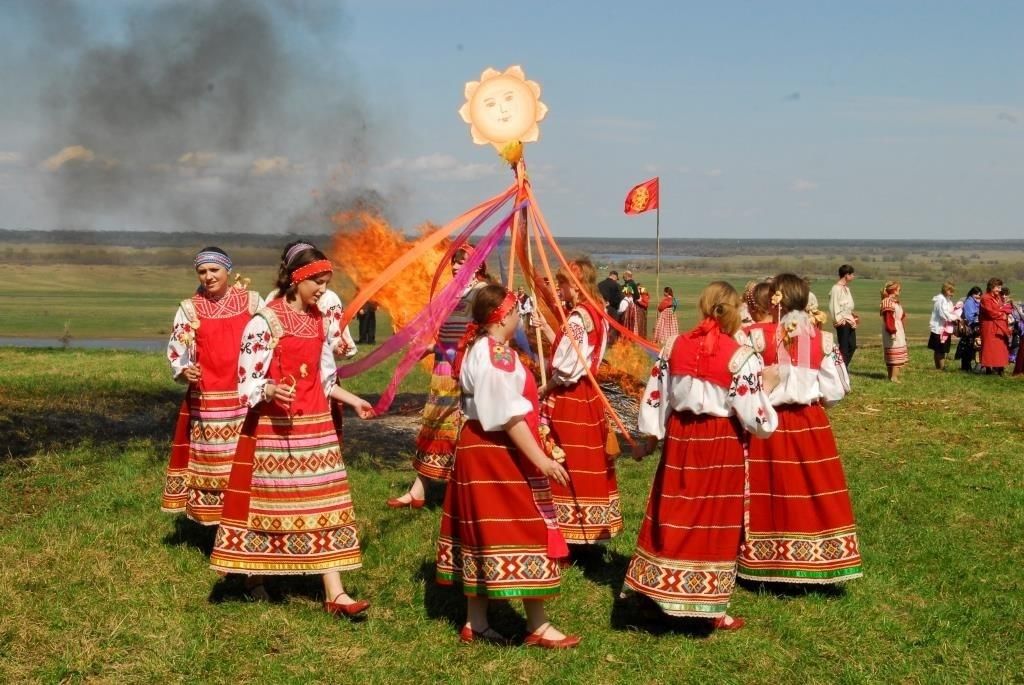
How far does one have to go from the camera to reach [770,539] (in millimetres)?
7008

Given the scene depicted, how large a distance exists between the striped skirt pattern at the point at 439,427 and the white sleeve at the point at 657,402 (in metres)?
2.85

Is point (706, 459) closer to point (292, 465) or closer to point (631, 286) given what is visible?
point (292, 465)

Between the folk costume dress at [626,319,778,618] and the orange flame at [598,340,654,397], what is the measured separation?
30.3 feet

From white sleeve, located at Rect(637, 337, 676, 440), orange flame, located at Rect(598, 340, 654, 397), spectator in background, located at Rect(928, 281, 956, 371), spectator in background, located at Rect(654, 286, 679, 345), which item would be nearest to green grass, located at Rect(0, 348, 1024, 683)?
white sleeve, located at Rect(637, 337, 676, 440)

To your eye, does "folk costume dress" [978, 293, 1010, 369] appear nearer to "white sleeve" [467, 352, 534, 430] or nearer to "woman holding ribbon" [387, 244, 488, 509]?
"woman holding ribbon" [387, 244, 488, 509]

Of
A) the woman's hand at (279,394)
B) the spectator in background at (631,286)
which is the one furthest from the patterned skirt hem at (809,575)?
the spectator in background at (631,286)

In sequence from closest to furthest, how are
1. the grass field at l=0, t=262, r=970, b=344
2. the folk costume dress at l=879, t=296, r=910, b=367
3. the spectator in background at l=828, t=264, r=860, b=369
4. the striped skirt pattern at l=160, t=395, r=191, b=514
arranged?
the striped skirt pattern at l=160, t=395, r=191, b=514 → the spectator in background at l=828, t=264, r=860, b=369 → the folk costume dress at l=879, t=296, r=910, b=367 → the grass field at l=0, t=262, r=970, b=344

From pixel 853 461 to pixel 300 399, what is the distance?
23.5ft

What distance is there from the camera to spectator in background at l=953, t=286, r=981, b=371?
20.7 m

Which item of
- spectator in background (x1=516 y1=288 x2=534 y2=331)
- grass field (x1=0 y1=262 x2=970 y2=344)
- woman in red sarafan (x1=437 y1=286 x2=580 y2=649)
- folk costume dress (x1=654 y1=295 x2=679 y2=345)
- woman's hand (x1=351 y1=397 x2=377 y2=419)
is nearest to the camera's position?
woman in red sarafan (x1=437 y1=286 x2=580 y2=649)

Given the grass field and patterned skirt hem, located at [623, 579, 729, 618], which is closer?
patterned skirt hem, located at [623, 579, 729, 618]

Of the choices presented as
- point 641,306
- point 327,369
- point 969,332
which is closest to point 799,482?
point 327,369

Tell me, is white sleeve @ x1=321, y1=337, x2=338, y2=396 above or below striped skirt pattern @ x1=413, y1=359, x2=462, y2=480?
above

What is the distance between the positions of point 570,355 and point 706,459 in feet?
5.63
